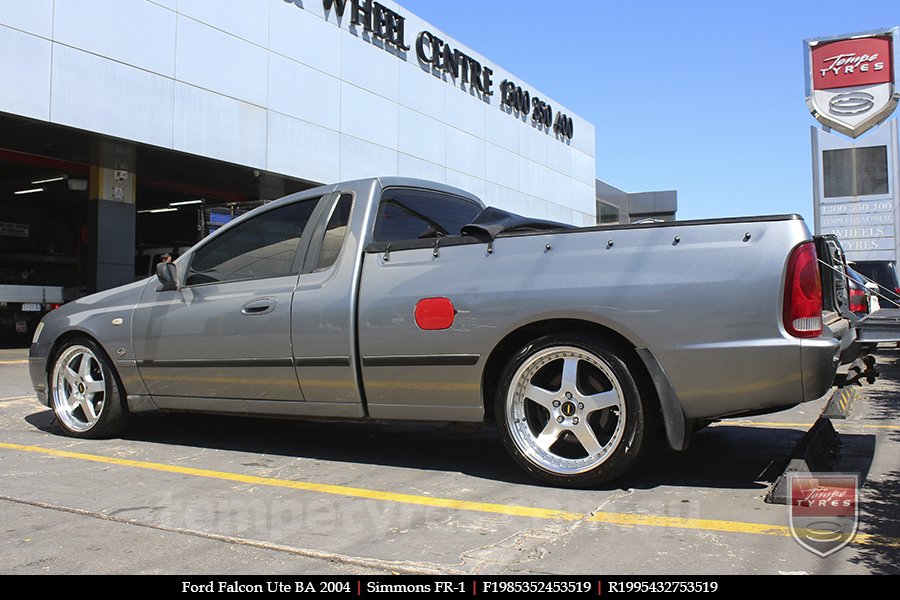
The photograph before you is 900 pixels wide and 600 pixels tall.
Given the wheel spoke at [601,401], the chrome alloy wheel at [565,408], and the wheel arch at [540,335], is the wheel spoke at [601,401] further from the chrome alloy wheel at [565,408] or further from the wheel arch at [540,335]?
the wheel arch at [540,335]

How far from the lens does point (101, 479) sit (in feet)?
13.8

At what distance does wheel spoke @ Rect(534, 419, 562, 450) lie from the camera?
3783 millimetres

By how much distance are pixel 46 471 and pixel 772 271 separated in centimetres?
424

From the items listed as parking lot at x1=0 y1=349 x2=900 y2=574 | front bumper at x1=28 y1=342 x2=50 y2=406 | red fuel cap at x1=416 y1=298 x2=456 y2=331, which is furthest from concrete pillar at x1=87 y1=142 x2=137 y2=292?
red fuel cap at x1=416 y1=298 x2=456 y2=331

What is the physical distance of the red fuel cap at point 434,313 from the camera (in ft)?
13.1

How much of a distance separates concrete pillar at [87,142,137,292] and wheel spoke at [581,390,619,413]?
15.0m

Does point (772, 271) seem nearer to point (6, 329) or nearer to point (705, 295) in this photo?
point (705, 295)

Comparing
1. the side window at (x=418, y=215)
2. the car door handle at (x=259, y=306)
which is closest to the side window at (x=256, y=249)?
the car door handle at (x=259, y=306)

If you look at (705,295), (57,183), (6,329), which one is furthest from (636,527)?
(57,183)

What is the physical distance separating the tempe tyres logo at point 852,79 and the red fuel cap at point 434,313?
24466 millimetres

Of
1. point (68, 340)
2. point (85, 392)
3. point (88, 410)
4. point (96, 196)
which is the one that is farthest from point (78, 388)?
point (96, 196)

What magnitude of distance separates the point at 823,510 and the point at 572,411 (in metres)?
1.20

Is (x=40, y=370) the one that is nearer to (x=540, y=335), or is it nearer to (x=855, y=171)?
(x=540, y=335)

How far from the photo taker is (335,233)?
455cm
